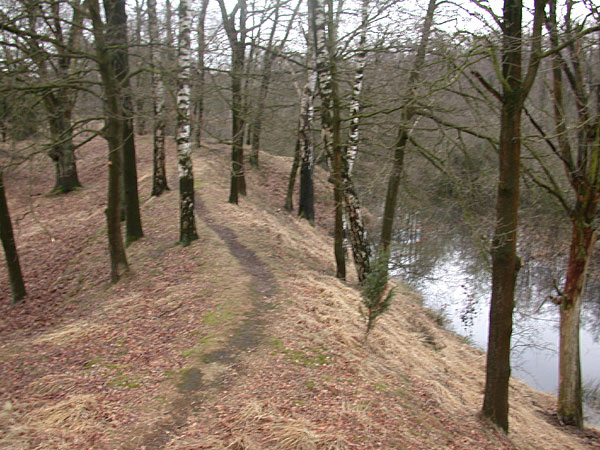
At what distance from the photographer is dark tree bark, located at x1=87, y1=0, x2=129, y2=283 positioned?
31.8ft

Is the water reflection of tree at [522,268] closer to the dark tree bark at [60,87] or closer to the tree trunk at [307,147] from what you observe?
the tree trunk at [307,147]

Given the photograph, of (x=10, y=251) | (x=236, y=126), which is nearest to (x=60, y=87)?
(x=10, y=251)

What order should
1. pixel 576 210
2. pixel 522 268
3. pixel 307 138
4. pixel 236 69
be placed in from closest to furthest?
pixel 576 210, pixel 236 69, pixel 307 138, pixel 522 268

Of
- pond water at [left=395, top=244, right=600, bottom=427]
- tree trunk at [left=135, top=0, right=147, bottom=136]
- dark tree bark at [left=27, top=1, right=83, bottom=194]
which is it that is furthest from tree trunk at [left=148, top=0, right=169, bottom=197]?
pond water at [left=395, top=244, right=600, bottom=427]

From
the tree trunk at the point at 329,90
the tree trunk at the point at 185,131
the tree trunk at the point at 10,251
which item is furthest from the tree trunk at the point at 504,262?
the tree trunk at the point at 10,251

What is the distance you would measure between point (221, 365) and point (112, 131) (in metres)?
6.08

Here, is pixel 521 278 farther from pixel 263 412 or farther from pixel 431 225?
pixel 263 412

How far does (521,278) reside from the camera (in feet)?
66.1

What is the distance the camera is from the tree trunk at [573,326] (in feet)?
31.7

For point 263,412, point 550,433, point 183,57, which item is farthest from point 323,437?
point 183,57

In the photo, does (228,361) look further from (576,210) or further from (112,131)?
(576,210)

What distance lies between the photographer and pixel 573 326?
975cm

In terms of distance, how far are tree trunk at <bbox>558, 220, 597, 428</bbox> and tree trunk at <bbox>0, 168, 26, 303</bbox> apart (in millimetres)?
11928

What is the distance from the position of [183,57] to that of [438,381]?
838cm
